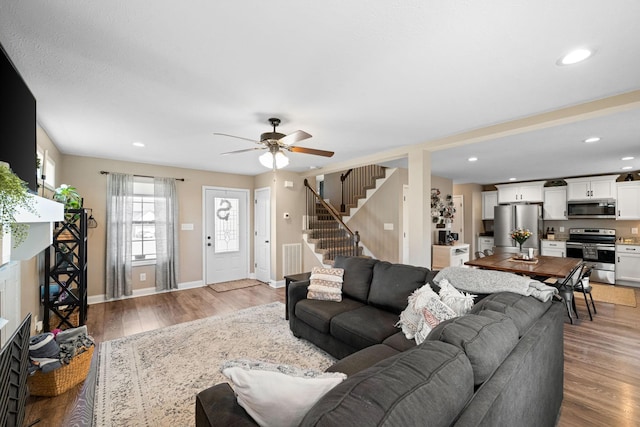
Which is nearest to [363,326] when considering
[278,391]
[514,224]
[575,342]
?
[278,391]

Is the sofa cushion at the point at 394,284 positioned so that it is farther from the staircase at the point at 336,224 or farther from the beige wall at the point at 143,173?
the beige wall at the point at 143,173

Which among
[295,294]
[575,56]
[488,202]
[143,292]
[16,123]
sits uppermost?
[575,56]

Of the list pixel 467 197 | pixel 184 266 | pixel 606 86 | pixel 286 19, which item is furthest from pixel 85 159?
pixel 467 197

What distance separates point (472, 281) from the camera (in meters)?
2.35

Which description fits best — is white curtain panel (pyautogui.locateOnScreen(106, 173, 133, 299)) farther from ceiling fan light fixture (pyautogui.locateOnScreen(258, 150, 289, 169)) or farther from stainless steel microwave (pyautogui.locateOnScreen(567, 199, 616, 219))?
stainless steel microwave (pyautogui.locateOnScreen(567, 199, 616, 219))

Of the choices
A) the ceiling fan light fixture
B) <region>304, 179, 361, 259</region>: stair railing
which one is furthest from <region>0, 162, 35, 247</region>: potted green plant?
<region>304, 179, 361, 259</region>: stair railing

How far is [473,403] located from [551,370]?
1.22 m

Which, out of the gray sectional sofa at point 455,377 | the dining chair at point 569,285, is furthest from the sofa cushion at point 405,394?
the dining chair at point 569,285

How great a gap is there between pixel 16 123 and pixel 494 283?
3379 mm

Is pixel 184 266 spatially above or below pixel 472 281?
below

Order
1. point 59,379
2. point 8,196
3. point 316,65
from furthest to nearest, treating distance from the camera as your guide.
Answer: point 59,379 → point 316,65 → point 8,196

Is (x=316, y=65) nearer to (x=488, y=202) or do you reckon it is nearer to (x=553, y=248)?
(x=553, y=248)

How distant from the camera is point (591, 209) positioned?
20.6ft

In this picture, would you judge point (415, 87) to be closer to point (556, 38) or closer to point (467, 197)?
point (556, 38)
